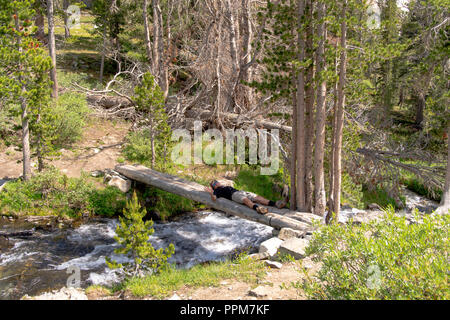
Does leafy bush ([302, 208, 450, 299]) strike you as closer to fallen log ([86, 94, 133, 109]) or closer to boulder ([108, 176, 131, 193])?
boulder ([108, 176, 131, 193])

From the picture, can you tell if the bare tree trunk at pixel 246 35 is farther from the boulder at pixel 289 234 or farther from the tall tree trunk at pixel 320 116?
the boulder at pixel 289 234

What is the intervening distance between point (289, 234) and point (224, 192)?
8.36ft

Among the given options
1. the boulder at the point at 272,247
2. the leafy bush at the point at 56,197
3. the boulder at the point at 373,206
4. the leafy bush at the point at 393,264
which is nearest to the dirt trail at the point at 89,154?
the leafy bush at the point at 56,197

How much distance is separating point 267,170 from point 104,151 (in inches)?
267

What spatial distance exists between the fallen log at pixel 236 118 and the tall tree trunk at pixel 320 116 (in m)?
4.39

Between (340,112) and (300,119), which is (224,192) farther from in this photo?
(340,112)

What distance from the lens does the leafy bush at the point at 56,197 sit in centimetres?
1206

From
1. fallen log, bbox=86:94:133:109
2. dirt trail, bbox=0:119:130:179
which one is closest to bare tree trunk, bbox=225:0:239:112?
dirt trail, bbox=0:119:130:179

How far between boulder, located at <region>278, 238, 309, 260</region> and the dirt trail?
8832mm
